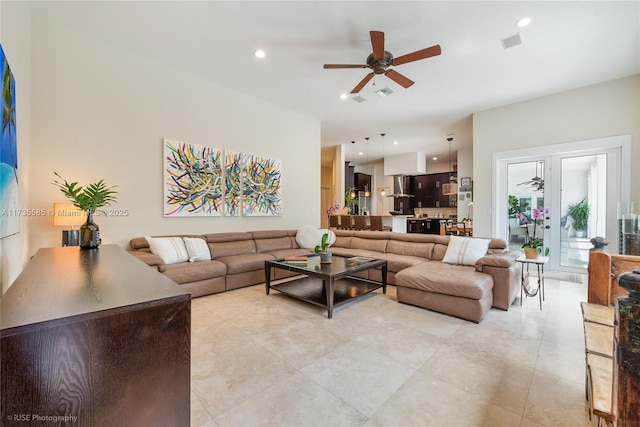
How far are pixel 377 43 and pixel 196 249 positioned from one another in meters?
3.46

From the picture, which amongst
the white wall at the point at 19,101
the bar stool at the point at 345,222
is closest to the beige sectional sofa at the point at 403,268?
the white wall at the point at 19,101

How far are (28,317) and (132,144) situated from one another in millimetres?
3710

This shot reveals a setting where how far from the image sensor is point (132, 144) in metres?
3.64

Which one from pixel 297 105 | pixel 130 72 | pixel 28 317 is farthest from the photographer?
pixel 297 105

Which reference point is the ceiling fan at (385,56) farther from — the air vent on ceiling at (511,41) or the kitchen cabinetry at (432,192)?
the kitchen cabinetry at (432,192)

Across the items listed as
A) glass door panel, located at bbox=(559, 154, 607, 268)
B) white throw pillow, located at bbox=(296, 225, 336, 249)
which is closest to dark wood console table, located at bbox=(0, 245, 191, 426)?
white throw pillow, located at bbox=(296, 225, 336, 249)

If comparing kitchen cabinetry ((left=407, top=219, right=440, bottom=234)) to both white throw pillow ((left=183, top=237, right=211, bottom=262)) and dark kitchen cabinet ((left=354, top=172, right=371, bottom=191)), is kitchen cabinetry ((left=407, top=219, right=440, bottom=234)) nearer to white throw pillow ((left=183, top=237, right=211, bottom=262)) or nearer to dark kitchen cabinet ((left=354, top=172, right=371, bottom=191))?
dark kitchen cabinet ((left=354, top=172, right=371, bottom=191))

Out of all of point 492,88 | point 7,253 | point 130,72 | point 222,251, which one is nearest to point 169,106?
point 130,72

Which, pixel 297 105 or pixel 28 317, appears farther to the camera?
pixel 297 105

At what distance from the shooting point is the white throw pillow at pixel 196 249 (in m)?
3.74

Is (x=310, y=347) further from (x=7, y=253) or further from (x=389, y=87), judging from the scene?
(x=389, y=87)

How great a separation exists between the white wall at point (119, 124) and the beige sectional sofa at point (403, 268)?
0.54 metres

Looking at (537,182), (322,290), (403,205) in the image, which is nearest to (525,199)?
(537,182)

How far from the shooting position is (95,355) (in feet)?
2.27
